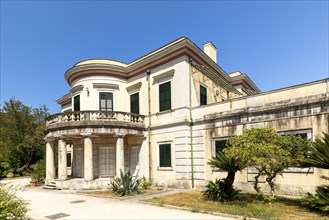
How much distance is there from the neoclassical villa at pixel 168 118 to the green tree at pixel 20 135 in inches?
586

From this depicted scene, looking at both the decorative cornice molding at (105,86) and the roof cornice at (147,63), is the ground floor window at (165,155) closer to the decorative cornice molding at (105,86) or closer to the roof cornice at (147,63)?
the roof cornice at (147,63)

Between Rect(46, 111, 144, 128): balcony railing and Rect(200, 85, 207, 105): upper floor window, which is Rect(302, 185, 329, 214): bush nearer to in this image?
Rect(200, 85, 207, 105): upper floor window

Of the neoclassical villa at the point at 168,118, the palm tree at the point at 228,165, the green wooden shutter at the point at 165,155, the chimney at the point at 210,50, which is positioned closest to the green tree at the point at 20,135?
the neoclassical villa at the point at 168,118

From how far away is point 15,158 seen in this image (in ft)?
101

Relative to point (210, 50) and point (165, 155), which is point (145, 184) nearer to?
point (165, 155)

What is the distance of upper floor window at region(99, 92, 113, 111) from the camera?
18.2 metres

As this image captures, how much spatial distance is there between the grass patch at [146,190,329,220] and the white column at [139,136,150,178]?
A: 578 centimetres

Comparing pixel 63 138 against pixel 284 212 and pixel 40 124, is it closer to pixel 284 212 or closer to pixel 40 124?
pixel 284 212

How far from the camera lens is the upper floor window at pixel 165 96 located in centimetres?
1595

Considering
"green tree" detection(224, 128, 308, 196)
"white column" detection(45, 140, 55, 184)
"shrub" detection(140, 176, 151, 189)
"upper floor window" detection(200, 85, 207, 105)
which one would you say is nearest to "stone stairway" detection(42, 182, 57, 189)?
"white column" detection(45, 140, 55, 184)

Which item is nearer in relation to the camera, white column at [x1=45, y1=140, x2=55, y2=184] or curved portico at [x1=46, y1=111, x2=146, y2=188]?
curved portico at [x1=46, y1=111, x2=146, y2=188]

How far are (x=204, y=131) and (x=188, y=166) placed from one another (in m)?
2.38

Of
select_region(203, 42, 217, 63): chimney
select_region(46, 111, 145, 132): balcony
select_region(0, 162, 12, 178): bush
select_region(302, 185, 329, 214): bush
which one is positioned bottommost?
select_region(0, 162, 12, 178): bush

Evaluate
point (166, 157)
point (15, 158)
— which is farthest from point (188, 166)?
point (15, 158)
